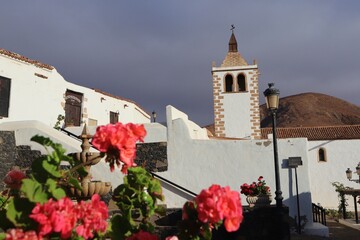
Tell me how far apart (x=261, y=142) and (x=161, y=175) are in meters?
3.45

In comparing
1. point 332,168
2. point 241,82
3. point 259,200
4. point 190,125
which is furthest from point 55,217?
point 332,168

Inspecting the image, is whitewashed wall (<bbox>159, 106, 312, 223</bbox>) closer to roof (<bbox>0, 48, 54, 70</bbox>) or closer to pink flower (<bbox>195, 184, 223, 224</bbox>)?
roof (<bbox>0, 48, 54, 70</bbox>)

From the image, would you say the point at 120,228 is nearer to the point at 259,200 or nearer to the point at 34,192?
the point at 34,192

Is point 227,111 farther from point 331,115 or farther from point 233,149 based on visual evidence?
point 331,115

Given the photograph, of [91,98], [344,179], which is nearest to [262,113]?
[344,179]

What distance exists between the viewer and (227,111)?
21906mm

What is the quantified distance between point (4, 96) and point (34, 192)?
12.6 m

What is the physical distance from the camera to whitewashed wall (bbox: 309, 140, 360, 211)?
2394 centimetres

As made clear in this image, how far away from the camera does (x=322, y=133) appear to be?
84.4 feet

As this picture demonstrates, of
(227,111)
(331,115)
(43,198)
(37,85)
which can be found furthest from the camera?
(331,115)

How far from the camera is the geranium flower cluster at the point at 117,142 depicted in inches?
98.2

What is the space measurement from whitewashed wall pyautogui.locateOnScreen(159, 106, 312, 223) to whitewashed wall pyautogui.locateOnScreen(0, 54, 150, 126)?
19.9 feet

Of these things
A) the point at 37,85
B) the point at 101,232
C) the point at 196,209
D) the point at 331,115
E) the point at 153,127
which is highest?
the point at 331,115

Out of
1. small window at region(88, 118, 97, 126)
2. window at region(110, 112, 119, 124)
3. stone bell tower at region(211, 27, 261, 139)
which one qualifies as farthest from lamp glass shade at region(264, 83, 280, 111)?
stone bell tower at region(211, 27, 261, 139)
